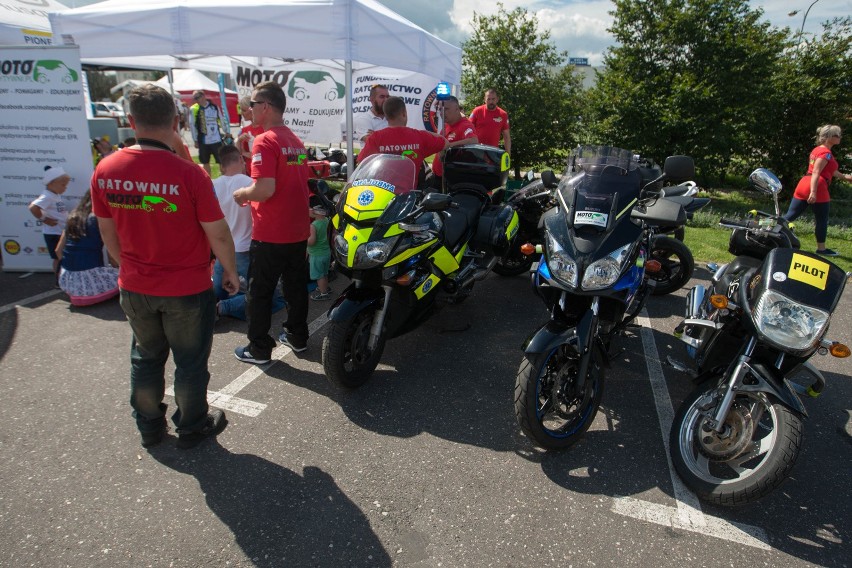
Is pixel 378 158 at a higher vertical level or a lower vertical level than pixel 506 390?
higher

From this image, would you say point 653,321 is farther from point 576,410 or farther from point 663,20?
point 663,20

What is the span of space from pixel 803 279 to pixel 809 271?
8 cm

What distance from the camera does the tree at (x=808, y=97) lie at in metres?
11.2

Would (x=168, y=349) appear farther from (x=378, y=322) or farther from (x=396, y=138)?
(x=396, y=138)

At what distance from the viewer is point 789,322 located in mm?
2477

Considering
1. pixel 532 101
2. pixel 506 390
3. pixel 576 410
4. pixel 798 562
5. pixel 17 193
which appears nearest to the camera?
pixel 798 562

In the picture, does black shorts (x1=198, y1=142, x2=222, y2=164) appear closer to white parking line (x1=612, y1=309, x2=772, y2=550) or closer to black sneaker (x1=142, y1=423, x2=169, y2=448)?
black sneaker (x1=142, y1=423, x2=169, y2=448)

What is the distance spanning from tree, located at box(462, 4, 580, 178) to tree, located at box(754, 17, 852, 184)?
14.1 ft

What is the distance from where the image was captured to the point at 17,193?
559 cm

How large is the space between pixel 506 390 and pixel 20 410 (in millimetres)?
3062

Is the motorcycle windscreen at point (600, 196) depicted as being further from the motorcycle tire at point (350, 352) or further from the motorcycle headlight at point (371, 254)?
the motorcycle tire at point (350, 352)

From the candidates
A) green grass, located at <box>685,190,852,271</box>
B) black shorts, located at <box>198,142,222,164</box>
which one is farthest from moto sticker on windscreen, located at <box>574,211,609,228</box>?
black shorts, located at <box>198,142,222,164</box>

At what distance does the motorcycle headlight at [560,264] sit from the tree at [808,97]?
10.9 m

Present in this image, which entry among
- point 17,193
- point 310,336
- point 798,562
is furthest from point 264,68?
point 798,562
